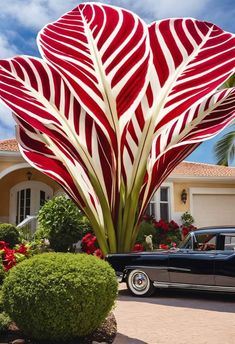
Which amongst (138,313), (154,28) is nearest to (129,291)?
(138,313)

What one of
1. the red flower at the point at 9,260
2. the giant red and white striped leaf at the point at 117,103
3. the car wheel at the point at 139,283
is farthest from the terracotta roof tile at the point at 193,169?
the red flower at the point at 9,260

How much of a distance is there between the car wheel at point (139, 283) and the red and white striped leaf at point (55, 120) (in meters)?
2.94

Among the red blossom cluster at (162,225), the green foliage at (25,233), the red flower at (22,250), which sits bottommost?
the red flower at (22,250)

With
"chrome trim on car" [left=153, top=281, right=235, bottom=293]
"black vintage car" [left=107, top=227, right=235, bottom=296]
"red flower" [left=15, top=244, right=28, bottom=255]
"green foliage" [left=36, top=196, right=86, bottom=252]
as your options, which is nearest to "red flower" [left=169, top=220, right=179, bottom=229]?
"green foliage" [left=36, top=196, right=86, bottom=252]

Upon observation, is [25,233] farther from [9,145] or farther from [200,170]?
[200,170]

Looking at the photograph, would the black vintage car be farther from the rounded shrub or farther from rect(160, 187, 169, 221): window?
rect(160, 187, 169, 221): window

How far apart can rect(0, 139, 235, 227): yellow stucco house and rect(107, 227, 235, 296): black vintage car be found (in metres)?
9.68

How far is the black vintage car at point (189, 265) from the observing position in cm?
782

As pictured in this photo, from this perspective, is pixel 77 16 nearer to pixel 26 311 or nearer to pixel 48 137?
pixel 48 137

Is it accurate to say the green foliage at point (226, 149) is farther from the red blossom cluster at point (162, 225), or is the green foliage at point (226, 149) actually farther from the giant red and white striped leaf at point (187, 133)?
the giant red and white striped leaf at point (187, 133)

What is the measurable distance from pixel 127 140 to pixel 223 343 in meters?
7.08

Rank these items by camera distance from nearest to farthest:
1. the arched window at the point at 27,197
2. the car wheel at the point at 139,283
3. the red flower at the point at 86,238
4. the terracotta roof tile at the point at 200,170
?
1. the car wheel at the point at 139,283
2. the red flower at the point at 86,238
3. the arched window at the point at 27,197
4. the terracotta roof tile at the point at 200,170

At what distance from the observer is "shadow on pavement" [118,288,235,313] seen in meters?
7.56

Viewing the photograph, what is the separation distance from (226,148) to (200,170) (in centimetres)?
164
